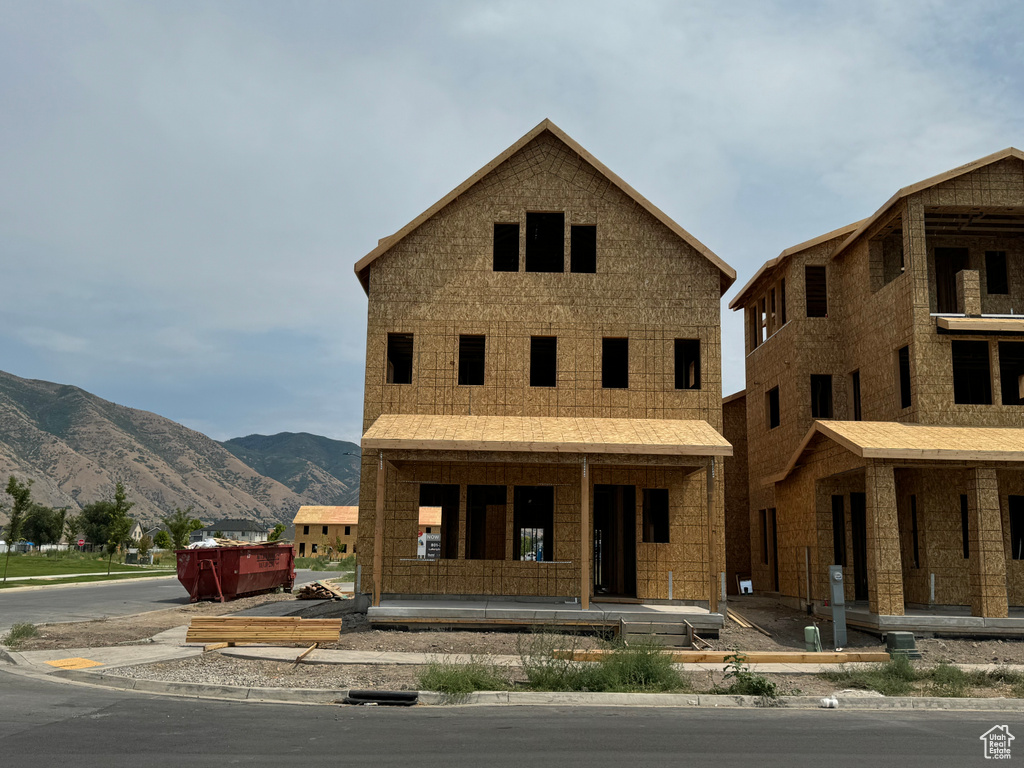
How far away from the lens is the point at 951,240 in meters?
23.2

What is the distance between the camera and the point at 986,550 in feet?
57.5

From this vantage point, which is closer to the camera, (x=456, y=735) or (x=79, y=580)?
(x=456, y=735)

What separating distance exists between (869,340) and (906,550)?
591cm

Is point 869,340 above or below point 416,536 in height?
above

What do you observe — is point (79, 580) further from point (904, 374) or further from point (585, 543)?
point (904, 374)

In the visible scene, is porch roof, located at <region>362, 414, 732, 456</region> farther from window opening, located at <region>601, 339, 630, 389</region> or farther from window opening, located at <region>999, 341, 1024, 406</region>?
window opening, located at <region>999, 341, 1024, 406</region>

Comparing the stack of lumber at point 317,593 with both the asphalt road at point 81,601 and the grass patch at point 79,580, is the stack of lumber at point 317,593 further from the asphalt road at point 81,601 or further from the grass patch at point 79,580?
the grass patch at point 79,580

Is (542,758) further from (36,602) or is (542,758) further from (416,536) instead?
(36,602)

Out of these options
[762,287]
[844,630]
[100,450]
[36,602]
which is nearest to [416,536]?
[844,630]

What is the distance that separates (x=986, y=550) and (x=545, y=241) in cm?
1311

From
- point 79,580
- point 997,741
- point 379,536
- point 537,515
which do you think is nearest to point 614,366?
point 537,515

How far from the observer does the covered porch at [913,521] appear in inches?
685

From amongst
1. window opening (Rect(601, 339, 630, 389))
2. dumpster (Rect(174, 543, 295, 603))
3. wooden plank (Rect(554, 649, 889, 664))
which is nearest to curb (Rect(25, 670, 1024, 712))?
wooden plank (Rect(554, 649, 889, 664))

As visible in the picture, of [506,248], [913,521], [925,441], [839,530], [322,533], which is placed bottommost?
[322,533]
